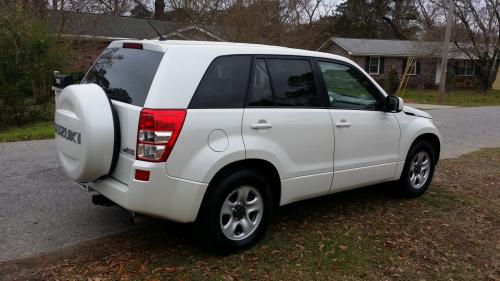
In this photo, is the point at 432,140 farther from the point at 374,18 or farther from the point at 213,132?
the point at 374,18

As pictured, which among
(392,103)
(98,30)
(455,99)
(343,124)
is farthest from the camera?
(455,99)

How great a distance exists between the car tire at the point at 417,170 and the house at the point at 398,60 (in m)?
30.4

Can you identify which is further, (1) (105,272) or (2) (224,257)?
(2) (224,257)

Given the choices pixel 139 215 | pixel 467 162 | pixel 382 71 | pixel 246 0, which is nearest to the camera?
pixel 139 215

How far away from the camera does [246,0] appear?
749 inches

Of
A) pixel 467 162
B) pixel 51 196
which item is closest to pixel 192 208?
pixel 51 196

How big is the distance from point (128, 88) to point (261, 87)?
1.12 metres

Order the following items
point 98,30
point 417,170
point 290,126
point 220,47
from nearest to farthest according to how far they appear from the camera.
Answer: point 220,47 → point 290,126 → point 417,170 → point 98,30

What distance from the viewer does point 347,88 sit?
→ 194 inches

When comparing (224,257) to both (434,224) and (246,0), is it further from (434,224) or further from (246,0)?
(246,0)

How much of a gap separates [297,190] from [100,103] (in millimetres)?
1882

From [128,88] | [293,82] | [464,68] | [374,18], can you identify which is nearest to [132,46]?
[128,88]

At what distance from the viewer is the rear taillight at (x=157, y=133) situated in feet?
11.4

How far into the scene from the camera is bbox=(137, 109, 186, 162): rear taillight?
11.4ft
